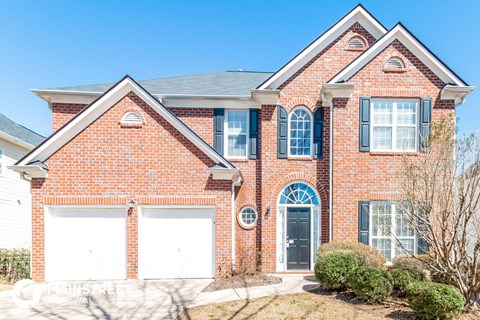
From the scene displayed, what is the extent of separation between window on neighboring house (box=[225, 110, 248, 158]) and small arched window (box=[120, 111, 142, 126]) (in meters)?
3.35

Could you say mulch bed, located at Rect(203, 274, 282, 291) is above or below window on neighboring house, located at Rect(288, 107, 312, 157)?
below

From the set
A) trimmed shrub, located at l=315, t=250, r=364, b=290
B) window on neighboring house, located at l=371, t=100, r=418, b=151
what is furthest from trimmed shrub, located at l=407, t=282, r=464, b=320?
window on neighboring house, located at l=371, t=100, r=418, b=151

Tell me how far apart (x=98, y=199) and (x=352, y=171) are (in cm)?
881

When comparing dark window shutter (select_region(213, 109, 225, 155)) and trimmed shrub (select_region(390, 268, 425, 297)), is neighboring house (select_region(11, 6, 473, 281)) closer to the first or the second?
dark window shutter (select_region(213, 109, 225, 155))

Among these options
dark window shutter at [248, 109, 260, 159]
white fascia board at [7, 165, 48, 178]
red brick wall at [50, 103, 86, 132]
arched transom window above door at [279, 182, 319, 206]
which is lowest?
arched transom window above door at [279, 182, 319, 206]

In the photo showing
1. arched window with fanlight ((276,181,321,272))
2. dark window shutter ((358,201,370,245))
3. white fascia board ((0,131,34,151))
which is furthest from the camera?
white fascia board ((0,131,34,151))

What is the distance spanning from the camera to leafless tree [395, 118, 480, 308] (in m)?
6.82

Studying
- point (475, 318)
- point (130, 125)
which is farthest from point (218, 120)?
point (475, 318)

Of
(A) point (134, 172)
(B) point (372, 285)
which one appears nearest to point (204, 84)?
(A) point (134, 172)

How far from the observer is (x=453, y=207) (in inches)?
273

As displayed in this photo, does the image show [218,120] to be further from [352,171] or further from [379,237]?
[379,237]

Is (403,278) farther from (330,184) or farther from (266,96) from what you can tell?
(266,96)

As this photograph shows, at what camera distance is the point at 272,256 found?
1130cm

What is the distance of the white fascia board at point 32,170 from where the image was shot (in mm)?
9731
